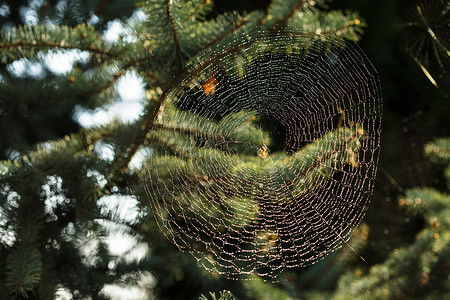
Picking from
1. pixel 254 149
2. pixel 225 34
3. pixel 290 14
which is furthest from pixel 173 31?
pixel 254 149

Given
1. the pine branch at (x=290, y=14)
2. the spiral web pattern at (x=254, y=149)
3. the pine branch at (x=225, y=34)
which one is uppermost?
the pine branch at (x=225, y=34)

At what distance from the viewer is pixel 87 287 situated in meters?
0.68

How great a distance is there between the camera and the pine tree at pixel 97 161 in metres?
0.60

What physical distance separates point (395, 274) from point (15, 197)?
→ 839mm

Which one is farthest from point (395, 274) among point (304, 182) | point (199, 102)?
point (199, 102)

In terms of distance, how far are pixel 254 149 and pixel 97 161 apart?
0.38 meters

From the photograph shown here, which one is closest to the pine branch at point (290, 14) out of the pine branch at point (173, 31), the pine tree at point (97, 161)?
the pine tree at point (97, 161)

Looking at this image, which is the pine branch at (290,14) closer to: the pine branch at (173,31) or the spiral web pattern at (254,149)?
the spiral web pattern at (254,149)

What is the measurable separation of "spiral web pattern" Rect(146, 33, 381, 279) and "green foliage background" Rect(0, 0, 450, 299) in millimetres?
40

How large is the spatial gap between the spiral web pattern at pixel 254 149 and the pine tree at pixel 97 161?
1.1 inches

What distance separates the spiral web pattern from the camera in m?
0.65

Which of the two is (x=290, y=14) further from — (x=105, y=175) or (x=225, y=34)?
(x=105, y=175)

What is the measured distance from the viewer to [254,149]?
2.89ft

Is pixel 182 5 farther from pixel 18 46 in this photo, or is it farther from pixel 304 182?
pixel 304 182
